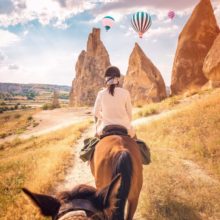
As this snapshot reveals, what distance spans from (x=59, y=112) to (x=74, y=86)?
28821mm

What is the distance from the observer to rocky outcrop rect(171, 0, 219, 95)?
3167cm

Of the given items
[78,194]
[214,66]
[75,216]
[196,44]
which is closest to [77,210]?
[75,216]

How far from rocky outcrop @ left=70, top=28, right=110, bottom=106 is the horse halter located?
218ft

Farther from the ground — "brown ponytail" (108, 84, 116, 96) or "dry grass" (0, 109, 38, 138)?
"brown ponytail" (108, 84, 116, 96)

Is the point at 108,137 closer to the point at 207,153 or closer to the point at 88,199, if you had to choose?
the point at 88,199

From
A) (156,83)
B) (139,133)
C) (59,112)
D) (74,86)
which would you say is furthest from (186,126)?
(74,86)

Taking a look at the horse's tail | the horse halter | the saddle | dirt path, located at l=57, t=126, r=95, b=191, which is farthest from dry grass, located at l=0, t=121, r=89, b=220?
the horse halter

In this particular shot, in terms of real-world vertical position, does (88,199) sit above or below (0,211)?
above

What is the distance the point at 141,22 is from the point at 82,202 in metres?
33.7

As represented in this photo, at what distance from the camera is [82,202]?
7.30 feet

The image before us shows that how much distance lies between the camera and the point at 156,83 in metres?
38.0

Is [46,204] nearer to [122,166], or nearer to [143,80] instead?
[122,166]

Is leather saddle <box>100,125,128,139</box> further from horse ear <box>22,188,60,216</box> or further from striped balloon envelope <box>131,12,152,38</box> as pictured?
striped balloon envelope <box>131,12,152,38</box>

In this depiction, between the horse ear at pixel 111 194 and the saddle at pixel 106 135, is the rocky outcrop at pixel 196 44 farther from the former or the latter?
the horse ear at pixel 111 194
